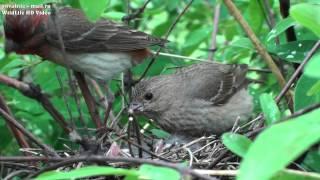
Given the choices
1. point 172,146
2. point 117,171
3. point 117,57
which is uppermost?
point 117,171

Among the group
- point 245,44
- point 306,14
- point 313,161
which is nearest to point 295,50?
point 245,44

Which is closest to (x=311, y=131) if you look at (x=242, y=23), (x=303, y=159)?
(x=303, y=159)

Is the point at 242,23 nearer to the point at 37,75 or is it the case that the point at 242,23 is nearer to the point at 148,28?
the point at 37,75

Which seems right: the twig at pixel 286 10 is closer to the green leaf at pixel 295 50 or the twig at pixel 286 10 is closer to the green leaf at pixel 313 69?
the green leaf at pixel 295 50

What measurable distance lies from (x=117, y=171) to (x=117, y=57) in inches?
123

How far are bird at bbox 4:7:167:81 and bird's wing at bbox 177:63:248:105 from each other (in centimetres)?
35

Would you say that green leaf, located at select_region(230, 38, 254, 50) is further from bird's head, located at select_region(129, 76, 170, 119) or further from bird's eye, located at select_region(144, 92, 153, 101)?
bird's eye, located at select_region(144, 92, 153, 101)

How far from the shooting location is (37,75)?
4.49 metres

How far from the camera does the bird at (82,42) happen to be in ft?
12.6

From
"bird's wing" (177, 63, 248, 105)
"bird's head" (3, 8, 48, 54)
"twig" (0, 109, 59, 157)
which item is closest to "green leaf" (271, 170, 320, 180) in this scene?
"twig" (0, 109, 59, 157)

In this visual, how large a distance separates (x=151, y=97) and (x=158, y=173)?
9.99 ft

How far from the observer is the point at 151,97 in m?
4.49

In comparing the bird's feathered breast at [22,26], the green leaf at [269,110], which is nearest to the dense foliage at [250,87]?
the green leaf at [269,110]

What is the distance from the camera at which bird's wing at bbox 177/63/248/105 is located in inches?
175
